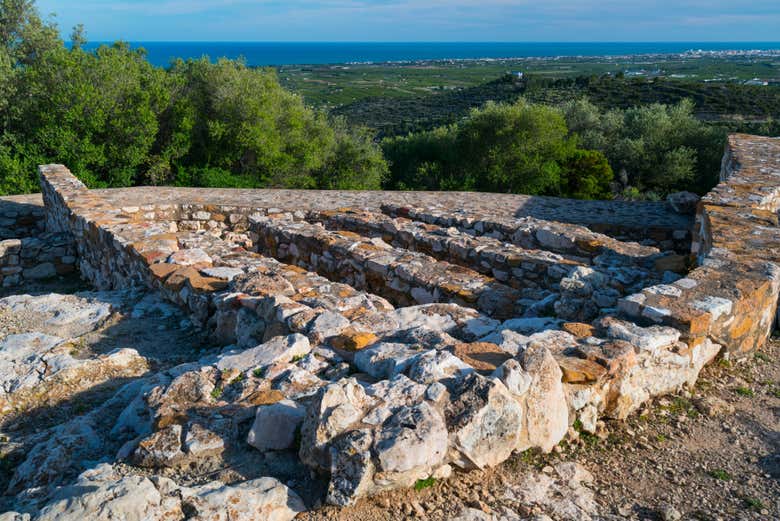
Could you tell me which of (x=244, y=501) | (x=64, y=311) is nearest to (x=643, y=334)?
(x=244, y=501)

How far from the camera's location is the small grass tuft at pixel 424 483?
2592mm

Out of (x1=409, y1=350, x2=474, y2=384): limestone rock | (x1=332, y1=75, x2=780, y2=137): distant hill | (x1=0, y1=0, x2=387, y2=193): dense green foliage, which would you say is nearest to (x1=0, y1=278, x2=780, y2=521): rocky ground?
(x1=409, y1=350, x2=474, y2=384): limestone rock

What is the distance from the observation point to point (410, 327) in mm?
4203

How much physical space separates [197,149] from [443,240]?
11.8 metres

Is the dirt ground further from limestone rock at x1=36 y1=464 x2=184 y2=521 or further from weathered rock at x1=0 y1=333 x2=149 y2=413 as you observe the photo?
weathered rock at x1=0 y1=333 x2=149 y2=413

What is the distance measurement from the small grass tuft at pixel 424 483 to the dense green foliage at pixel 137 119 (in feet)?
42.7

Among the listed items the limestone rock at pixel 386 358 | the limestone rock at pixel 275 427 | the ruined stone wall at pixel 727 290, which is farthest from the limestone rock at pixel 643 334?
the limestone rock at pixel 275 427

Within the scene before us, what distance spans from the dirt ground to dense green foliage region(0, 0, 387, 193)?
12.9 meters

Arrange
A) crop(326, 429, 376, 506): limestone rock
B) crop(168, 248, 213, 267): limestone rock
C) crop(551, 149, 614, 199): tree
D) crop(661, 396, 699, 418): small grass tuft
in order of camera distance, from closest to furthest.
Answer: crop(326, 429, 376, 506): limestone rock → crop(661, 396, 699, 418): small grass tuft → crop(168, 248, 213, 267): limestone rock → crop(551, 149, 614, 199): tree

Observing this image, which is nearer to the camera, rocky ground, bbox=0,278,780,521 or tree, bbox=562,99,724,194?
rocky ground, bbox=0,278,780,521

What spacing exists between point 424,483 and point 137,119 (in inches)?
584

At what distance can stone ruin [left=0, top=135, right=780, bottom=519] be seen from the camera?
8.85 feet

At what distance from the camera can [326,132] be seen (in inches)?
810

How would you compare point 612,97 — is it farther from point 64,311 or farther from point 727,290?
point 64,311
